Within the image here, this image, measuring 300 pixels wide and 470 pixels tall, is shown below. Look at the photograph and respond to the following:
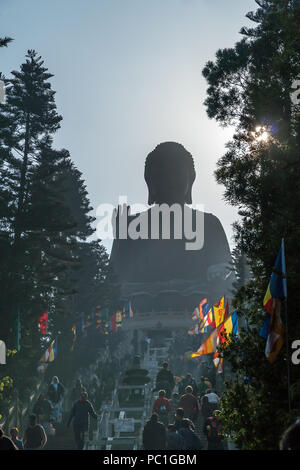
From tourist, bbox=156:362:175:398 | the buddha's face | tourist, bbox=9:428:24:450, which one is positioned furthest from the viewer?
the buddha's face

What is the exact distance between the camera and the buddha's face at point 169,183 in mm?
94562

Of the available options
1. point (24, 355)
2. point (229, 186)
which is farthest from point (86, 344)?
point (229, 186)

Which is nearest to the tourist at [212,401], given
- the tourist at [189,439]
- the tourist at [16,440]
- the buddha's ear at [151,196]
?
the tourist at [189,439]

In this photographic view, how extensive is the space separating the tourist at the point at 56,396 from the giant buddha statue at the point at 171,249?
6708 centimetres

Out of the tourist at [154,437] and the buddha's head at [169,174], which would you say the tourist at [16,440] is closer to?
the tourist at [154,437]

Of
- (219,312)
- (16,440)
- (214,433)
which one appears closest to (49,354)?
(219,312)

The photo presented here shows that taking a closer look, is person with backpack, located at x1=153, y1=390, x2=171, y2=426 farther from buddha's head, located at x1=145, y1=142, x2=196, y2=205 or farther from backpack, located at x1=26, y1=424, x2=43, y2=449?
buddha's head, located at x1=145, y1=142, x2=196, y2=205

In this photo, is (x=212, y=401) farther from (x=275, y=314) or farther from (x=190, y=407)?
(x=275, y=314)

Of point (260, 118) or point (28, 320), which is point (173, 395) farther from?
point (260, 118)

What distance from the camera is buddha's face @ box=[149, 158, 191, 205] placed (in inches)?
3723

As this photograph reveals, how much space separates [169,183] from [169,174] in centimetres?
117

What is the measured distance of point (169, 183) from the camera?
311 ft

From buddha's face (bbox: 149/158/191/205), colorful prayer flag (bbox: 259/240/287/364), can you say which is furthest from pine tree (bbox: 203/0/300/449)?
buddha's face (bbox: 149/158/191/205)

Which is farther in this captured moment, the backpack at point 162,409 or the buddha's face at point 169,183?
the buddha's face at point 169,183
